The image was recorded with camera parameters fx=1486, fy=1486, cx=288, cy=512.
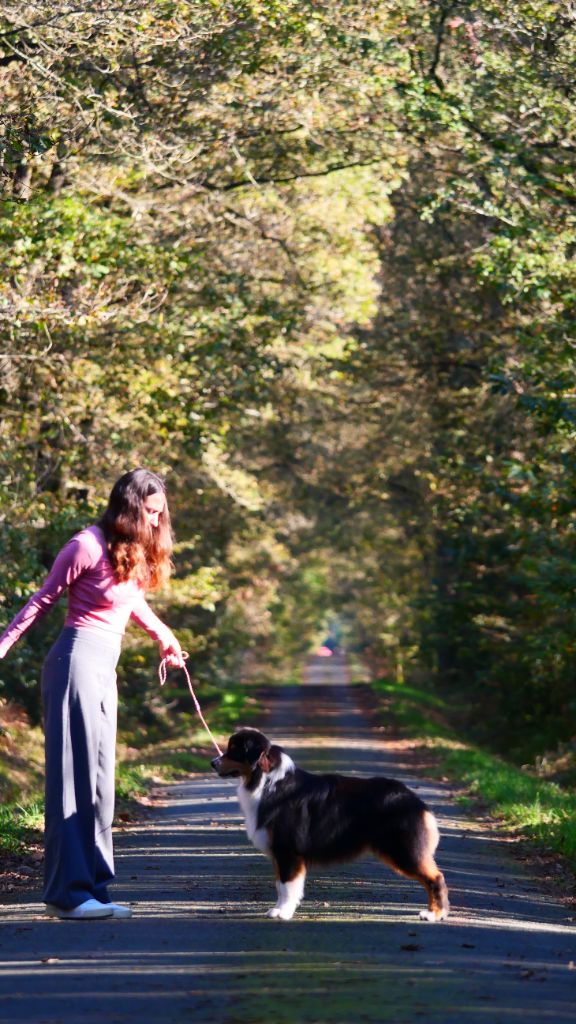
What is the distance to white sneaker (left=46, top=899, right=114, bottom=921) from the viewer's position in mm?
8859

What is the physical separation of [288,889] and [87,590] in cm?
219

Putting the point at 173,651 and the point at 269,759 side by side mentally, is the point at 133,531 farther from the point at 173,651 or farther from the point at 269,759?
the point at 269,759

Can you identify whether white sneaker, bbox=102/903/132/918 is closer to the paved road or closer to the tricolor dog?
the paved road

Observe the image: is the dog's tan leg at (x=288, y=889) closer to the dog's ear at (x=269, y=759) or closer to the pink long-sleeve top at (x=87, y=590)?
the dog's ear at (x=269, y=759)

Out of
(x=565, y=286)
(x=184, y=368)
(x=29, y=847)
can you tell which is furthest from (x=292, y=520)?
(x=29, y=847)

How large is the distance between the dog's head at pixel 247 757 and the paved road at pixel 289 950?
894 millimetres

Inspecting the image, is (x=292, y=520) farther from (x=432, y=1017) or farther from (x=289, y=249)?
(x=432, y=1017)

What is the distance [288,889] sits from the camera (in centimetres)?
902

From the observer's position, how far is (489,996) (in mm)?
6805

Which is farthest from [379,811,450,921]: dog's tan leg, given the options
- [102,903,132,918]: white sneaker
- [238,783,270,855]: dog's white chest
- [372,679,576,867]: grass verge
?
[372,679,576,867]: grass verge

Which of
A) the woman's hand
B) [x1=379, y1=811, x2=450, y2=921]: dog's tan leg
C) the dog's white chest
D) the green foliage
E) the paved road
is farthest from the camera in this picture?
the green foliage

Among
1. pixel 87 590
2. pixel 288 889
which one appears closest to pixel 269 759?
pixel 288 889

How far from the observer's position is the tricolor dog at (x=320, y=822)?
29.5ft

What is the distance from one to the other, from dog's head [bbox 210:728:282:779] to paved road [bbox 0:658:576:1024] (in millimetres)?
894
